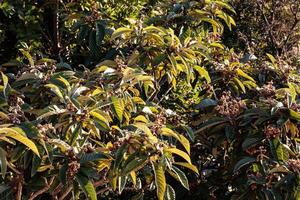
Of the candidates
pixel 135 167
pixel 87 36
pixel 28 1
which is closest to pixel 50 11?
pixel 28 1

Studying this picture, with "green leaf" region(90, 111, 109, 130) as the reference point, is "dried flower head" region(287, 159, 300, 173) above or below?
below

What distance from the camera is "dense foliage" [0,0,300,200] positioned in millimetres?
1953

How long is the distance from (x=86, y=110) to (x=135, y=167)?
314mm

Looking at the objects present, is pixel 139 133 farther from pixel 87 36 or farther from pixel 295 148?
pixel 87 36

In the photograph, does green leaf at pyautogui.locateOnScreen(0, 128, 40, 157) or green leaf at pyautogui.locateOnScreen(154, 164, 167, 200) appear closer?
green leaf at pyautogui.locateOnScreen(0, 128, 40, 157)

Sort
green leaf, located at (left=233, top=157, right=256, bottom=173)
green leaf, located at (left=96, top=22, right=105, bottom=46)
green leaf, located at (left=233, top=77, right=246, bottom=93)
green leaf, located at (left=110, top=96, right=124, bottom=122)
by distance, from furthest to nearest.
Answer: green leaf, located at (left=96, top=22, right=105, bottom=46) → green leaf, located at (left=233, top=77, right=246, bottom=93) → green leaf, located at (left=233, top=157, right=256, bottom=173) → green leaf, located at (left=110, top=96, right=124, bottom=122)

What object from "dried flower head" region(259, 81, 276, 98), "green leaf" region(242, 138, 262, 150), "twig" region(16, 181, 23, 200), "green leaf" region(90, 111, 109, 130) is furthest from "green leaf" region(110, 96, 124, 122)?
"dried flower head" region(259, 81, 276, 98)

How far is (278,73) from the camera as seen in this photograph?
318cm

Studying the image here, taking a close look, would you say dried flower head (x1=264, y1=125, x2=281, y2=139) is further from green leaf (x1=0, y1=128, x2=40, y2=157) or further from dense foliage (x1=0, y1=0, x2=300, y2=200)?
green leaf (x1=0, y1=128, x2=40, y2=157)

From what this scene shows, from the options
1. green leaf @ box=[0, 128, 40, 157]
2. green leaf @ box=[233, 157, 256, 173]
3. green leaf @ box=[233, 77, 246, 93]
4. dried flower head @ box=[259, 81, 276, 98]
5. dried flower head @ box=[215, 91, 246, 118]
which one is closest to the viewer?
green leaf @ box=[0, 128, 40, 157]

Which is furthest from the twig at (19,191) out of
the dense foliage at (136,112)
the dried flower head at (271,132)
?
the dried flower head at (271,132)

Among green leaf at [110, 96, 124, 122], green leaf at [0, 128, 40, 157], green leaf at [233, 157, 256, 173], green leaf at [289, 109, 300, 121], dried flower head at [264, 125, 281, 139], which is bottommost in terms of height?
green leaf at [233, 157, 256, 173]

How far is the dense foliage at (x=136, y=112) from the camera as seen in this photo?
1.95 meters

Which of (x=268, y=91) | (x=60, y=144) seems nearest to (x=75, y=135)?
(x=60, y=144)
